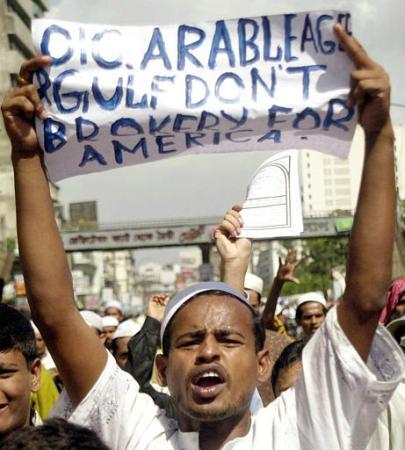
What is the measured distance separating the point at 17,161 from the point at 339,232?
58.5 meters

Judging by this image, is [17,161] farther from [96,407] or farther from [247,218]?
[247,218]

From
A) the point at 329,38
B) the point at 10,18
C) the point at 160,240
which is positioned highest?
the point at 10,18

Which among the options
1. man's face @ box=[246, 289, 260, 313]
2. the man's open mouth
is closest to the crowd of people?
the man's open mouth

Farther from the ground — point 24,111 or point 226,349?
point 24,111

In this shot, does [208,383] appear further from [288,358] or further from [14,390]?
[288,358]

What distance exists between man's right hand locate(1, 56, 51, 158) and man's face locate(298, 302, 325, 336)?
553 centimetres

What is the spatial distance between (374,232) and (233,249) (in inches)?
48.3

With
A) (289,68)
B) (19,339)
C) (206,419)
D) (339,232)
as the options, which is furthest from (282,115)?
(339,232)

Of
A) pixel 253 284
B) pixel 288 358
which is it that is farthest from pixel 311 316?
pixel 288 358

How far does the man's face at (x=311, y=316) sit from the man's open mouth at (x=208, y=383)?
18.2 feet

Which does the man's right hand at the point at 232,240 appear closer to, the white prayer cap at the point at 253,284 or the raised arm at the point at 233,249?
the raised arm at the point at 233,249

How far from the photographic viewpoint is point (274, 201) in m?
3.99

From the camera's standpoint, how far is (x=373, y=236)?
2.80 m

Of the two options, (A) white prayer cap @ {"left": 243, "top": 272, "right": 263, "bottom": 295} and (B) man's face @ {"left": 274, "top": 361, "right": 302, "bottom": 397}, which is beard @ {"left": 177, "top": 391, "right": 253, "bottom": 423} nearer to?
(B) man's face @ {"left": 274, "top": 361, "right": 302, "bottom": 397}
